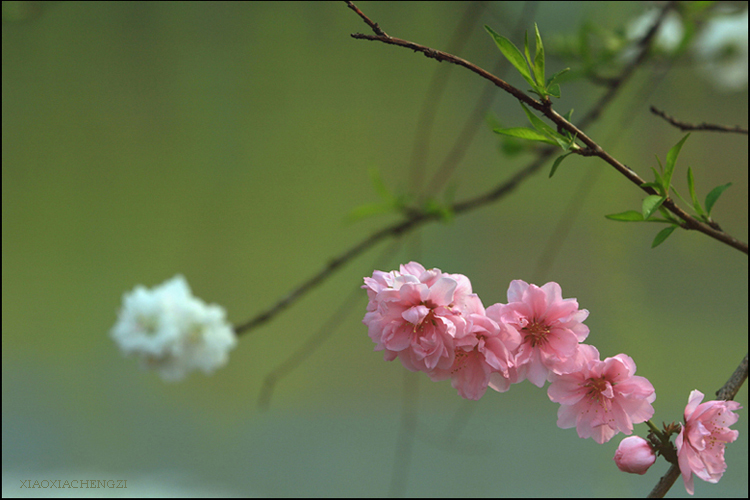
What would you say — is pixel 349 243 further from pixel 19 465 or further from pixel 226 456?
pixel 19 465

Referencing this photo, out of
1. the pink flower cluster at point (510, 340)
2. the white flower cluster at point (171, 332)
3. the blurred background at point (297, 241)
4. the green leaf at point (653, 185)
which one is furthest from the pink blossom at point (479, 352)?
the blurred background at point (297, 241)

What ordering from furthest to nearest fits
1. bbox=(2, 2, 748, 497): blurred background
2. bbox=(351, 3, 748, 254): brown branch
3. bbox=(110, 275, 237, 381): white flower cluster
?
bbox=(2, 2, 748, 497): blurred background, bbox=(110, 275, 237, 381): white flower cluster, bbox=(351, 3, 748, 254): brown branch

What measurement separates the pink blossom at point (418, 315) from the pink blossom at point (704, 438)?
122 mm

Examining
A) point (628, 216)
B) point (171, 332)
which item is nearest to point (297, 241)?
point (171, 332)

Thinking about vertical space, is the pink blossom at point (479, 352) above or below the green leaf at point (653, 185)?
below

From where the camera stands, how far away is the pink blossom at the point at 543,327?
0.27 m

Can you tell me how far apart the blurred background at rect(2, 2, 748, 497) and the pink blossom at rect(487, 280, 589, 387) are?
1.03m

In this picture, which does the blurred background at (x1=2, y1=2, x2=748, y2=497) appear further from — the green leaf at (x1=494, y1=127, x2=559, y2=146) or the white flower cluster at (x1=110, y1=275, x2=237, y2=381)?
the green leaf at (x1=494, y1=127, x2=559, y2=146)

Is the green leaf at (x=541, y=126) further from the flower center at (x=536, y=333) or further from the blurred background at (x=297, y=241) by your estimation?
the blurred background at (x=297, y=241)

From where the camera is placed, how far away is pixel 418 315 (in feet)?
0.86

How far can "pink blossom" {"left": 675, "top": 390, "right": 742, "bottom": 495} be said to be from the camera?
0.26 meters

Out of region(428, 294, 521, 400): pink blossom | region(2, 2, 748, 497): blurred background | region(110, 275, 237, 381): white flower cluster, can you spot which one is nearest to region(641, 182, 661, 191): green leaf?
region(428, 294, 521, 400): pink blossom

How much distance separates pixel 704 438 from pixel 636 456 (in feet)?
0.11

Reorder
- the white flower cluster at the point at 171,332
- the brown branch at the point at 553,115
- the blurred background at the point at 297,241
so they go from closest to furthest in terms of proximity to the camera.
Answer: the brown branch at the point at 553,115, the white flower cluster at the point at 171,332, the blurred background at the point at 297,241
